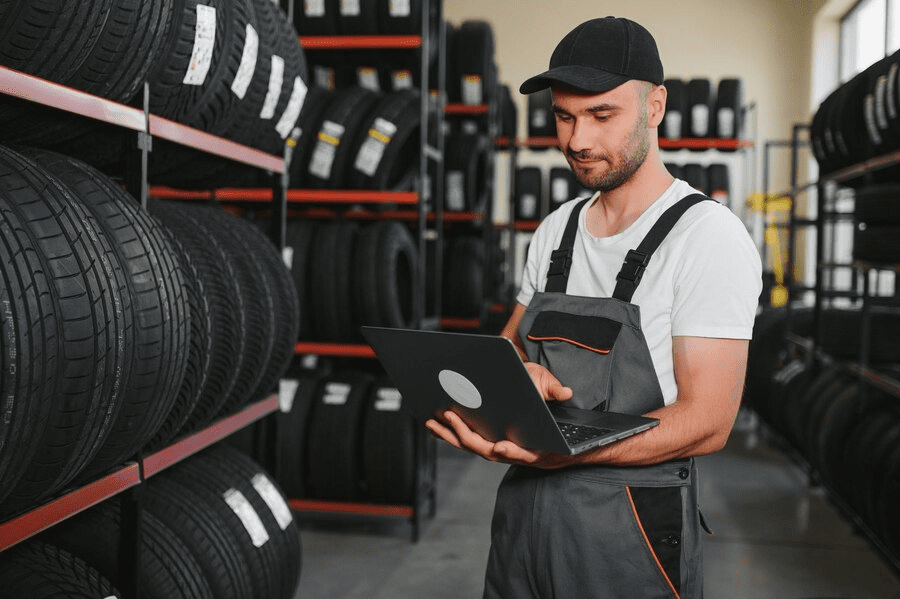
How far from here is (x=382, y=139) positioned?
410 centimetres

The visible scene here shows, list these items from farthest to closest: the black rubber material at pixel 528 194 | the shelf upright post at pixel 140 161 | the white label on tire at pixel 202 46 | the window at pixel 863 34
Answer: the window at pixel 863 34, the black rubber material at pixel 528 194, the white label on tire at pixel 202 46, the shelf upright post at pixel 140 161

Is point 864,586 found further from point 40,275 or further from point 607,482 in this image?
point 40,275

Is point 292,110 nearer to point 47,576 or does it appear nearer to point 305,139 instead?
point 305,139

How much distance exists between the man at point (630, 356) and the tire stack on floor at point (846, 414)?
94.8 inches

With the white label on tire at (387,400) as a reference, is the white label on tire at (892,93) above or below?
above

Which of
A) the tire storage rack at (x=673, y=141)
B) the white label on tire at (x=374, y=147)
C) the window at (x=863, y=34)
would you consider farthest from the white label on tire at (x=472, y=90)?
the window at (x=863, y=34)

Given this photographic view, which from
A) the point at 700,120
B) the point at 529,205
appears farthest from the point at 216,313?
the point at 700,120

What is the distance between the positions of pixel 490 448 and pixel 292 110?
1.71 meters

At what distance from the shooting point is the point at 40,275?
1.46 meters

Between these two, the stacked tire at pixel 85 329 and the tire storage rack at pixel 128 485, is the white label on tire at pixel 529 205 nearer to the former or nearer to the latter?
the tire storage rack at pixel 128 485

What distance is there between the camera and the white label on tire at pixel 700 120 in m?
7.45

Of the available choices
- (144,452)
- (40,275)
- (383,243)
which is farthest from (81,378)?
(383,243)

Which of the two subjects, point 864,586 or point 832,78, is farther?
point 832,78

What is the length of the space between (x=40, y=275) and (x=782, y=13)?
12.1 metres
